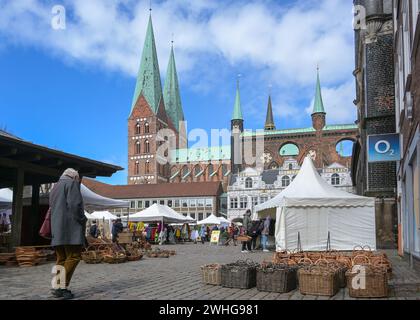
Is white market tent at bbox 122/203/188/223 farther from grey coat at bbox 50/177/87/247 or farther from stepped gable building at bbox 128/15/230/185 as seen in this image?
stepped gable building at bbox 128/15/230/185

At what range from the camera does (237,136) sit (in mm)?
91750

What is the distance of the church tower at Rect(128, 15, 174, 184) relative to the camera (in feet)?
348

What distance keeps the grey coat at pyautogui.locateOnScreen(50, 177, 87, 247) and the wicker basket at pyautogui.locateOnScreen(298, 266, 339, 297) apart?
3264 mm

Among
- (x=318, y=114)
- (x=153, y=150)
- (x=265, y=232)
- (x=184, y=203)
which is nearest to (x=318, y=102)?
(x=318, y=114)

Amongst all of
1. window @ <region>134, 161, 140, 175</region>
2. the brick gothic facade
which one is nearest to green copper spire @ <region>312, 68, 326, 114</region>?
window @ <region>134, 161, 140, 175</region>

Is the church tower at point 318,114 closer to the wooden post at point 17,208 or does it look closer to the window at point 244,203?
the window at point 244,203

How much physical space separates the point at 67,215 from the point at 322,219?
12.8 m

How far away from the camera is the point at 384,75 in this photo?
22.2 m

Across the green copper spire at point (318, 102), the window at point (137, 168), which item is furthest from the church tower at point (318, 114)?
the window at point (137, 168)

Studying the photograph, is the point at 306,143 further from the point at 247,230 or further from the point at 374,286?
the point at 374,286
